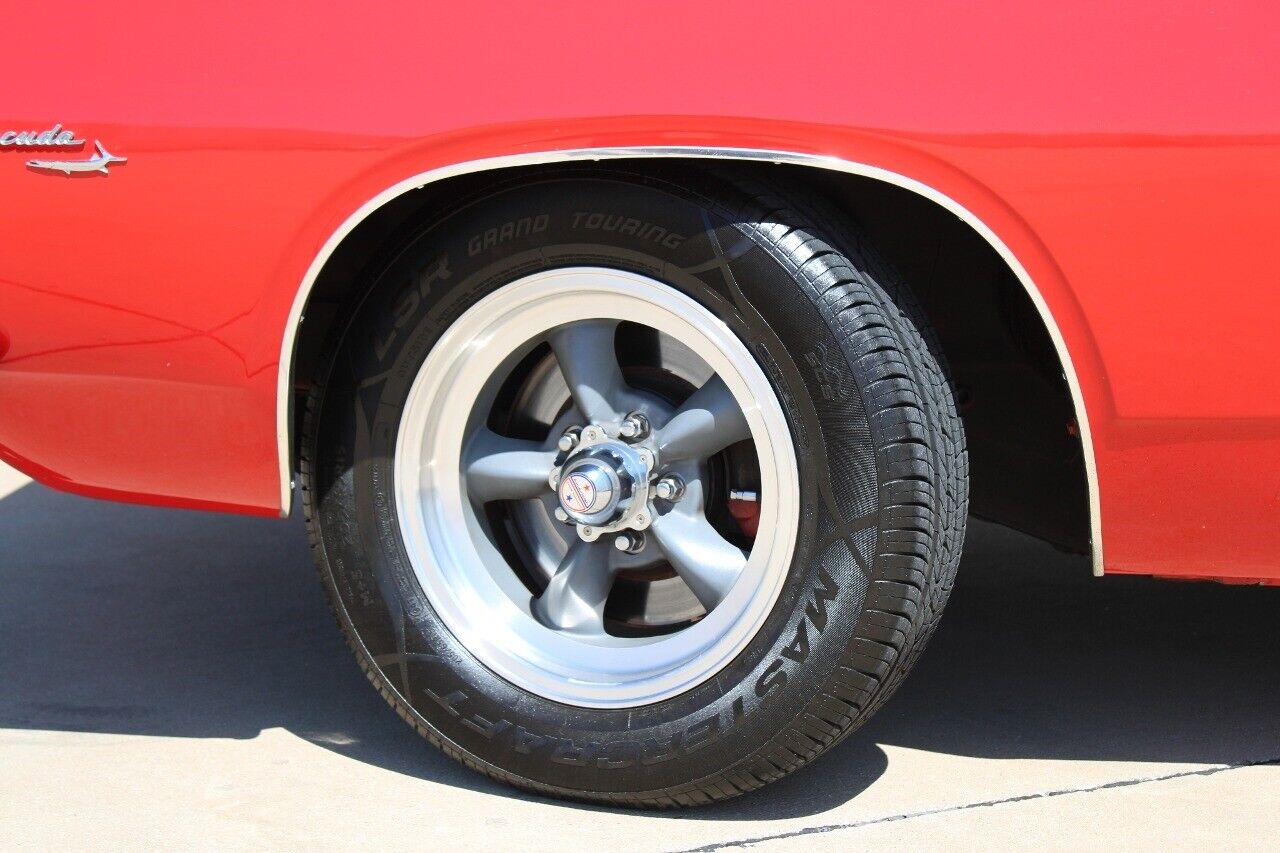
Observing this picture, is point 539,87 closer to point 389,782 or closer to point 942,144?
point 942,144

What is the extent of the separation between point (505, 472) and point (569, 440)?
0.43 ft

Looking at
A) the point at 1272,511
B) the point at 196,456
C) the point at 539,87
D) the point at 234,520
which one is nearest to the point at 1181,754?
the point at 1272,511

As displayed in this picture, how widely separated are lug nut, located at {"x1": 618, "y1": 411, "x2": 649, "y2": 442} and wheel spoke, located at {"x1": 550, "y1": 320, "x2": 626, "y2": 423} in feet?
0.08

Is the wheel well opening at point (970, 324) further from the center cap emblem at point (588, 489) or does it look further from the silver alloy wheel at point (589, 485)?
the center cap emblem at point (588, 489)

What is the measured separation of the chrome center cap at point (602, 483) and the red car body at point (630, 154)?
461 millimetres

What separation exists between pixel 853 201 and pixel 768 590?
634mm

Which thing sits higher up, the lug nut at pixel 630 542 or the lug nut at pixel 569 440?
the lug nut at pixel 569 440

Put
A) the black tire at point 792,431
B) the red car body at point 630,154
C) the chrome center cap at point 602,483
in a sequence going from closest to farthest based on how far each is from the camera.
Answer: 1. the red car body at point 630,154
2. the black tire at point 792,431
3. the chrome center cap at point 602,483

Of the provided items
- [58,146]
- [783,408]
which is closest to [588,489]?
[783,408]

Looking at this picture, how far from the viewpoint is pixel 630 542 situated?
254 cm

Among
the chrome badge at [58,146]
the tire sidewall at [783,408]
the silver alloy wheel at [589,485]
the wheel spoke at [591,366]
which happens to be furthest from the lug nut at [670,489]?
the chrome badge at [58,146]

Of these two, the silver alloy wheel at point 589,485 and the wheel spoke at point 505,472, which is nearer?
the silver alloy wheel at point 589,485

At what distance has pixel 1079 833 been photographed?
2283 millimetres

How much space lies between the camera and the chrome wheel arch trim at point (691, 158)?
6.86 ft
